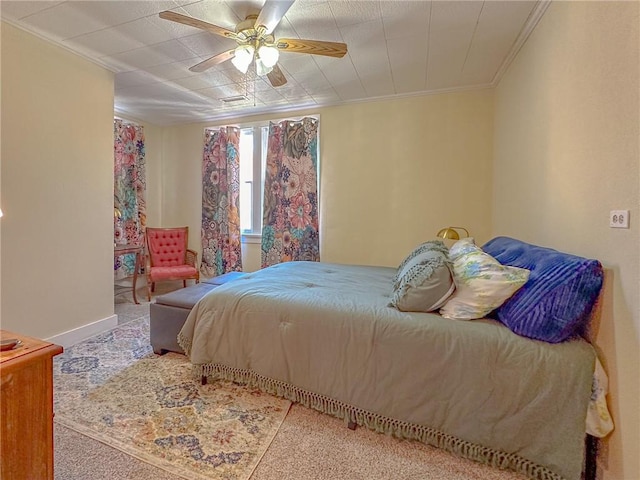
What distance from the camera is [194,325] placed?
2115 mm

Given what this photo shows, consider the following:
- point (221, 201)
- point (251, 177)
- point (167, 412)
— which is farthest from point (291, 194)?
point (167, 412)

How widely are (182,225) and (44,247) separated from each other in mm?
2299

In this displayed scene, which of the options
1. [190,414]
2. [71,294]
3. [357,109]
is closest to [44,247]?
[71,294]

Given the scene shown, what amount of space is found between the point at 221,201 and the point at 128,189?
1.26 meters

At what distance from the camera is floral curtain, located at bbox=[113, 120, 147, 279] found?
4.10 meters

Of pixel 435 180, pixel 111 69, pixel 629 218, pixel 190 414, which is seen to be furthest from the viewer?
pixel 435 180

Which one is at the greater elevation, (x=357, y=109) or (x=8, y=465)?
(x=357, y=109)

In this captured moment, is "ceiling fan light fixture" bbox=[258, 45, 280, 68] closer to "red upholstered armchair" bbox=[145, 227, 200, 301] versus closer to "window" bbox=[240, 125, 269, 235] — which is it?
"window" bbox=[240, 125, 269, 235]

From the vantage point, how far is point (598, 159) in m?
1.38

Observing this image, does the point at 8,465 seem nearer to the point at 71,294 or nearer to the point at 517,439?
A: the point at 517,439

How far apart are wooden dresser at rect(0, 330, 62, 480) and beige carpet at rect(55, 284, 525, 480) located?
0.49m

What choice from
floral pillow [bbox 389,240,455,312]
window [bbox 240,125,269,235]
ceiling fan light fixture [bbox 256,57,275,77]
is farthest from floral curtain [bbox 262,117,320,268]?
floral pillow [bbox 389,240,455,312]

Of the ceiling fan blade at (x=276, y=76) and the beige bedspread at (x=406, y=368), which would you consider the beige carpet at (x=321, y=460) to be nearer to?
the beige bedspread at (x=406, y=368)

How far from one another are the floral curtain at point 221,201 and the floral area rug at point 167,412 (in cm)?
202
